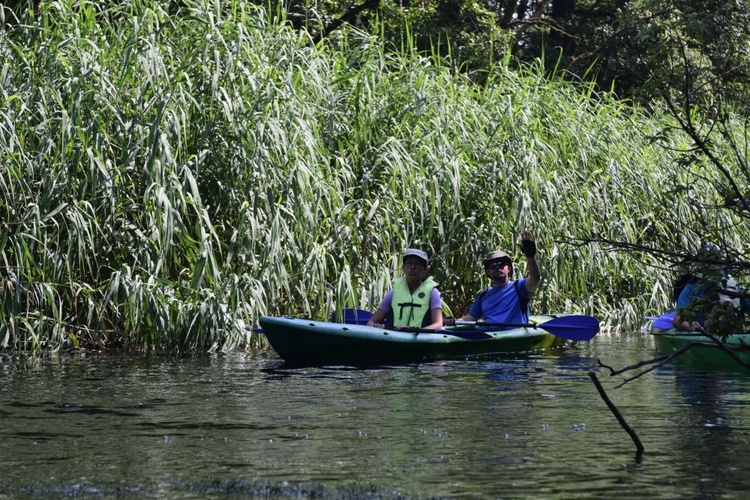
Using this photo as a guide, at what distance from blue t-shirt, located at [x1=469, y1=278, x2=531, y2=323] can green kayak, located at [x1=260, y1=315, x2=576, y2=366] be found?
0.37 metres

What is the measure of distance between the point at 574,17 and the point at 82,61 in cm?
1493

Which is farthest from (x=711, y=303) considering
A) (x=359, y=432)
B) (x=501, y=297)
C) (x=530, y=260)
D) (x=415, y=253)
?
(x=501, y=297)

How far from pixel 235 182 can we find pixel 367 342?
186cm

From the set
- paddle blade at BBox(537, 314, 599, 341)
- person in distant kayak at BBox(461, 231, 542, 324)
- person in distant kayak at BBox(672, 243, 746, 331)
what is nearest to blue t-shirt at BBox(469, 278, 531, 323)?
person in distant kayak at BBox(461, 231, 542, 324)

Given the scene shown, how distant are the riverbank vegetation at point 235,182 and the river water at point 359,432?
25.3 inches

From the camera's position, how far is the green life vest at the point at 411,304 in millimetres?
9648

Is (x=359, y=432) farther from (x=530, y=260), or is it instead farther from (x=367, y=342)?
(x=530, y=260)

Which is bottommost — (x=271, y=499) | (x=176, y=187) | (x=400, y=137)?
(x=271, y=499)

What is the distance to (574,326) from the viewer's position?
33.1 ft

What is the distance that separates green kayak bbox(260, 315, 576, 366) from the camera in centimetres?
880

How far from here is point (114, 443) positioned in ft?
17.7

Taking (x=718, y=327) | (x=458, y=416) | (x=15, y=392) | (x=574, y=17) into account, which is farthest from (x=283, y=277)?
(x=574, y=17)

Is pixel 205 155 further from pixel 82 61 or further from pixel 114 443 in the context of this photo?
pixel 114 443

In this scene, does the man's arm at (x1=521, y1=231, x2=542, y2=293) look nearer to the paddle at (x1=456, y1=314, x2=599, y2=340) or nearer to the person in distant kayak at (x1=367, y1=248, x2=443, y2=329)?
the paddle at (x1=456, y1=314, x2=599, y2=340)
